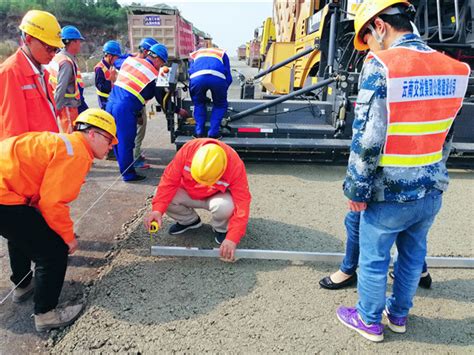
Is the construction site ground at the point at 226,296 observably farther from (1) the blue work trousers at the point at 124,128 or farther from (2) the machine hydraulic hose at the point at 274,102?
(2) the machine hydraulic hose at the point at 274,102

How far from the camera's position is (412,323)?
7.62 ft

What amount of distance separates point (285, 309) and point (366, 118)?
4.49 feet

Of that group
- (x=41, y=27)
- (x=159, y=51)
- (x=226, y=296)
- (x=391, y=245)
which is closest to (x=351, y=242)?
(x=391, y=245)

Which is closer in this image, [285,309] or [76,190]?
[76,190]

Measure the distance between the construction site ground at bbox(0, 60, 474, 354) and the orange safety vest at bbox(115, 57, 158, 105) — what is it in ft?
5.02

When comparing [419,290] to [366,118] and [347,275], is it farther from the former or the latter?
[366,118]

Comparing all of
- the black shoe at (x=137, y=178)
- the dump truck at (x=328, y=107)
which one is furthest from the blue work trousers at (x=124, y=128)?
the dump truck at (x=328, y=107)

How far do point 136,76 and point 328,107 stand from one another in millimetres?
2813

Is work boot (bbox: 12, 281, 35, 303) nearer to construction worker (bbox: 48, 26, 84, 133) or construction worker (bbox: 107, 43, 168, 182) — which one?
construction worker (bbox: 48, 26, 84, 133)

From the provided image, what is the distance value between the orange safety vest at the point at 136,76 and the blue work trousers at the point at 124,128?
20cm

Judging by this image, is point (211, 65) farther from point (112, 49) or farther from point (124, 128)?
point (112, 49)

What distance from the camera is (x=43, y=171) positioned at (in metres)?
2.08

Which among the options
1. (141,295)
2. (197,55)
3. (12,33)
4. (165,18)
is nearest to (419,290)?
(141,295)

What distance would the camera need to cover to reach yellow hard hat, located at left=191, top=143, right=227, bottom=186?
258 cm
